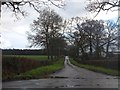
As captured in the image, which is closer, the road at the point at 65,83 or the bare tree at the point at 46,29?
the road at the point at 65,83

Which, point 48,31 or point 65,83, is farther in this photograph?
point 48,31

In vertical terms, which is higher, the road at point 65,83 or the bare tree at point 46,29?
the bare tree at point 46,29

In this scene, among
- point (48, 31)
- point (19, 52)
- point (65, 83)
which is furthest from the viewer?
point (48, 31)

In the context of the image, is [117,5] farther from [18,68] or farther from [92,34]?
[92,34]

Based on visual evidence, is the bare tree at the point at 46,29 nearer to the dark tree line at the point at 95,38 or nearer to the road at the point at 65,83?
the dark tree line at the point at 95,38

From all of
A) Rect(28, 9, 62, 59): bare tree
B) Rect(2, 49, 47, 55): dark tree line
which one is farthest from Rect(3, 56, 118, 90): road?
Rect(28, 9, 62, 59): bare tree

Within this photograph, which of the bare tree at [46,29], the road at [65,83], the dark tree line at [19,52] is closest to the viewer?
the road at [65,83]

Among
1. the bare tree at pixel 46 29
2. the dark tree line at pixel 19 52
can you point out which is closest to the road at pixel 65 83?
the dark tree line at pixel 19 52

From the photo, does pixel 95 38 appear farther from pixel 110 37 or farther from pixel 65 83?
pixel 65 83

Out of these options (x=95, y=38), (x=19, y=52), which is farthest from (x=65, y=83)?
(x=95, y=38)

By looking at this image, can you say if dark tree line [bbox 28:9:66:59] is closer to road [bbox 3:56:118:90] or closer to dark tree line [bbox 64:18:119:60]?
dark tree line [bbox 64:18:119:60]

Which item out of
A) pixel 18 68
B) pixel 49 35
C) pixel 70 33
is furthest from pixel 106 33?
pixel 18 68

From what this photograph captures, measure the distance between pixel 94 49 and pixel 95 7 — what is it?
58.5 m

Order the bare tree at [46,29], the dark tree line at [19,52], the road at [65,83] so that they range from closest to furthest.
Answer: the road at [65,83]
the dark tree line at [19,52]
the bare tree at [46,29]
